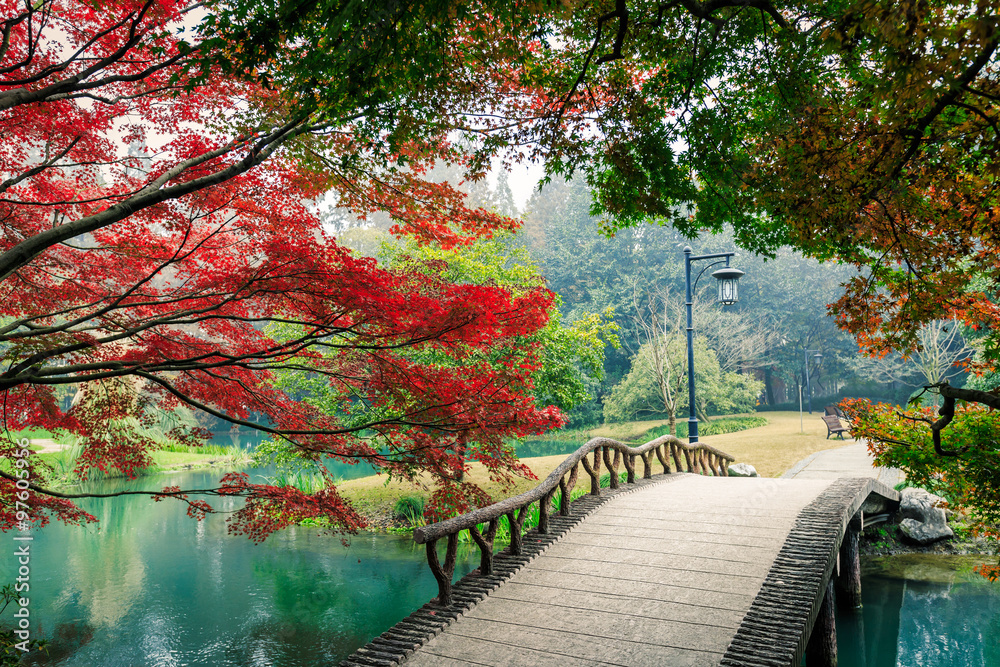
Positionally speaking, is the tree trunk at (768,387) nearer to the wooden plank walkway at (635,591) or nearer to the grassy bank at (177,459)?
the grassy bank at (177,459)

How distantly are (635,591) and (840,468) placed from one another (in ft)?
33.3

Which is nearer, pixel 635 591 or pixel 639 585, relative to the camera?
pixel 635 591

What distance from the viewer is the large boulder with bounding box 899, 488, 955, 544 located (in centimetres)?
970

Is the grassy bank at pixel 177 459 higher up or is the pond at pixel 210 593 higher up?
the grassy bank at pixel 177 459

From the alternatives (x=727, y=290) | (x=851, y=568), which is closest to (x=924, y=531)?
(x=851, y=568)

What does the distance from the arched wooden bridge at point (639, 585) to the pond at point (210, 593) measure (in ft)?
10.6

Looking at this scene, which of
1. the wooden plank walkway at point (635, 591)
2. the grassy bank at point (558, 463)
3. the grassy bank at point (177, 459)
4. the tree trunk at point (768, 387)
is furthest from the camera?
the tree trunk at point (768, 387)

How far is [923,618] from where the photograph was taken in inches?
293

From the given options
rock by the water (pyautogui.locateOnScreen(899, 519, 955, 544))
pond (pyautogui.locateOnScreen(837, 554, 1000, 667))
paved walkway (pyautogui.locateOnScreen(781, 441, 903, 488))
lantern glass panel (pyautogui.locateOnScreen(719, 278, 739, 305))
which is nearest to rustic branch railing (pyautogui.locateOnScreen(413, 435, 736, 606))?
pond (pyautogui.locateOnScreen(837, 554, 1000, 667))

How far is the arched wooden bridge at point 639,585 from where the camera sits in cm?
374

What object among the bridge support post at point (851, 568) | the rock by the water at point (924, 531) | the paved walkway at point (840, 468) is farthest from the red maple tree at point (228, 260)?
the paved walkway at point (840, 468)

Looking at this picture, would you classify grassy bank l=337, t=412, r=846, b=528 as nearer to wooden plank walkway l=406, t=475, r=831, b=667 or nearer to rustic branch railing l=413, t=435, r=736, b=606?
rustic branch railing l=413, t=435, r=736, b=606

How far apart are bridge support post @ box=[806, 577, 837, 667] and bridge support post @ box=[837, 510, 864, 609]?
225 cm

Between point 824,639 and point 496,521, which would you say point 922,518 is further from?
point 496,521
